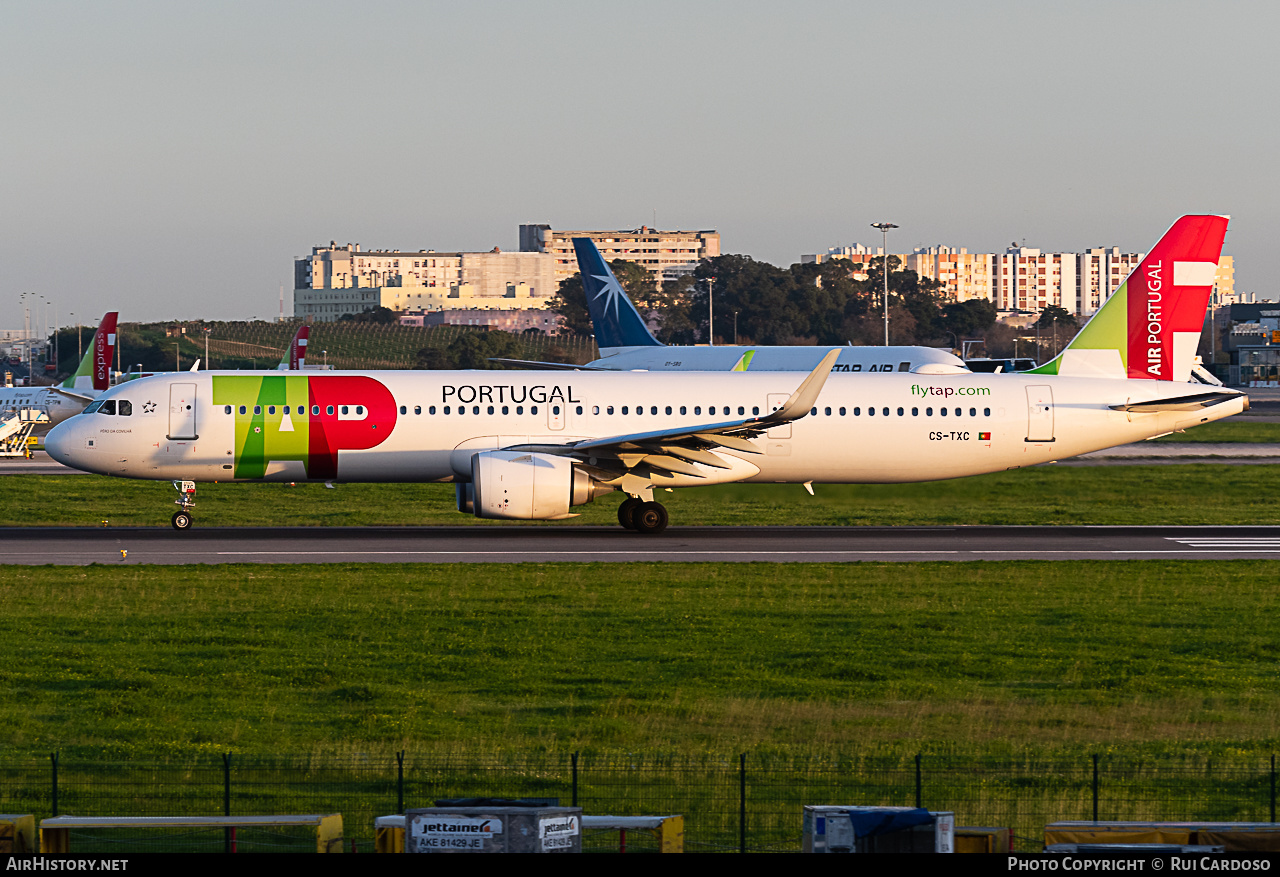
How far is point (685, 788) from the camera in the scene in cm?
1388

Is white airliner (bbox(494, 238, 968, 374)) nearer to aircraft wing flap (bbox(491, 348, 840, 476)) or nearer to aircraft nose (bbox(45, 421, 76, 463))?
aircraft wing flap (bbox(491, 348, 840, 476))

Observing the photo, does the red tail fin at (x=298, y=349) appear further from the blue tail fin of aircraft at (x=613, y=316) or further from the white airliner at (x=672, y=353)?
the blue tail fin of aircraft at (x=613, y=316)

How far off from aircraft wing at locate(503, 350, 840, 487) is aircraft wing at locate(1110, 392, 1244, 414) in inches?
313

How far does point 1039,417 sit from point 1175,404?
3444mm

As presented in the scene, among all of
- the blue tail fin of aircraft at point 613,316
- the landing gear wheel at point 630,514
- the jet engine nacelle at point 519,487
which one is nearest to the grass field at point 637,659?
the jet engine nacelle at point 519,487

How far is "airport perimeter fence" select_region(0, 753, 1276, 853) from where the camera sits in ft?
41.8

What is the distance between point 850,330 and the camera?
581ft

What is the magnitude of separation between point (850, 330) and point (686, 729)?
6410 inches

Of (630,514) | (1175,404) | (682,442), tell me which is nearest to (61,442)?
(630,514)

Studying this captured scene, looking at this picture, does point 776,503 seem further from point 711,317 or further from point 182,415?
point 711,317

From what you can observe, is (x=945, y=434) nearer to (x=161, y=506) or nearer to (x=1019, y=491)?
(x=1019, y=491)

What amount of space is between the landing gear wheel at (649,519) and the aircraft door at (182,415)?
10536mm

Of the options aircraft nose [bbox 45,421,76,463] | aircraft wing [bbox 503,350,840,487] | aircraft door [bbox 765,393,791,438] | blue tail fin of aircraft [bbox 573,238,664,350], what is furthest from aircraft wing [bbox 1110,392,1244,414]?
blue tail fin of aircraft [bbox 573,238,664,350]

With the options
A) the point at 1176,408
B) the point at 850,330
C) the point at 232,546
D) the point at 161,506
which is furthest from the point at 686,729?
the point at 850,330
